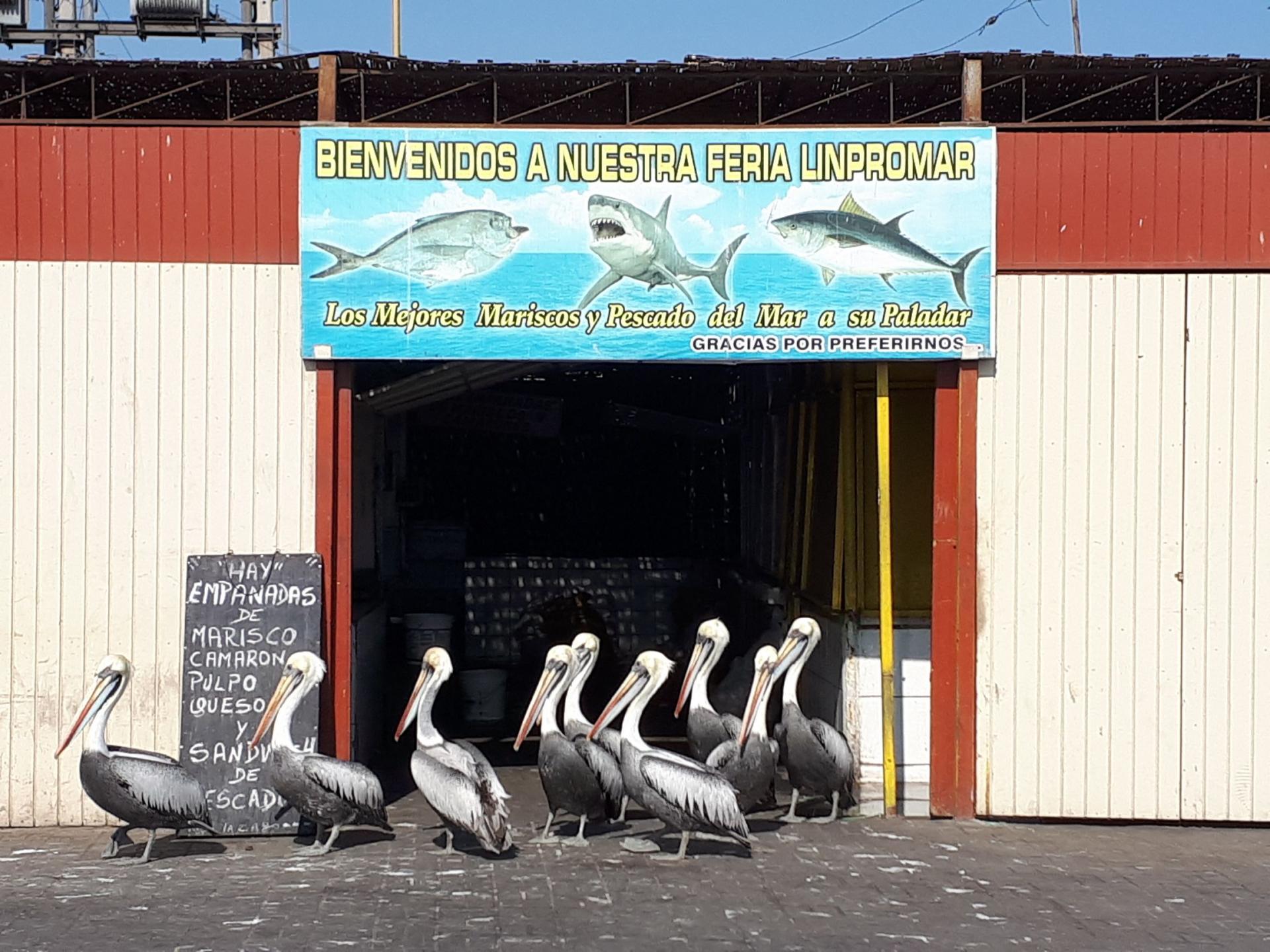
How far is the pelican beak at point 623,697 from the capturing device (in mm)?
9875

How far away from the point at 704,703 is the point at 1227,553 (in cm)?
379

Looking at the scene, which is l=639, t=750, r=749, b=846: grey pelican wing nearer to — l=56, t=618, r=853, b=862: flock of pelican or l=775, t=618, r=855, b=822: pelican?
l=56, t=618, r=853, b=862: flock of pelican

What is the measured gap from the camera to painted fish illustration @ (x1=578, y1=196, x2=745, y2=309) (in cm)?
1002

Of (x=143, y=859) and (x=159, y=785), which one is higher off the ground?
(x=159, y=785)

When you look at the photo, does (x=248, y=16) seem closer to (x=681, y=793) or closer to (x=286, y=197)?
(x=286, y=197)

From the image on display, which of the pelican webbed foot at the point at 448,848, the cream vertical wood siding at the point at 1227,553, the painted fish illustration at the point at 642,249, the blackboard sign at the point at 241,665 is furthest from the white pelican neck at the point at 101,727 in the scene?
the cream vertical wood siding at the point at 1227,553

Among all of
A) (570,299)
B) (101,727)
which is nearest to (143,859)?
(101,727)

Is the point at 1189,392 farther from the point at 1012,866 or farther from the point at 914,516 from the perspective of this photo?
the point at 1012,866

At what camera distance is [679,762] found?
9250 mm

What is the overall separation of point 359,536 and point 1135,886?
721cm

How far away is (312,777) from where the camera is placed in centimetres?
918

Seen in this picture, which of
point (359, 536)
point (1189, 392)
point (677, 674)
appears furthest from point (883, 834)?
point (677, 674)

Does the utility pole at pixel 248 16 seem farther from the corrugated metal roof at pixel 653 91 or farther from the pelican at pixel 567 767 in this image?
the pelican at pixel 567 767

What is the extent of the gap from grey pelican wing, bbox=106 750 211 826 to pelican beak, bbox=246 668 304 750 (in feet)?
1.63
